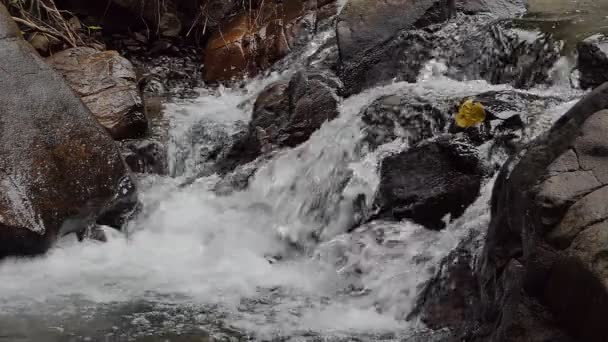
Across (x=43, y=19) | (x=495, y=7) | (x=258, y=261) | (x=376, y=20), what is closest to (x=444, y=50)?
(x=376, y=20)

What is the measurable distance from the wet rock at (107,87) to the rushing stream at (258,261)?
0.45m

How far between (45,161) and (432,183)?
8.76ft

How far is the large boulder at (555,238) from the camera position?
2070mm

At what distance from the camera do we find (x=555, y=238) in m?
2.25

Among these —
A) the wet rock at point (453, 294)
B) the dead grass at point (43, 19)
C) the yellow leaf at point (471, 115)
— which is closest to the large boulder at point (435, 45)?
the yellow leaf at point (471, 115)

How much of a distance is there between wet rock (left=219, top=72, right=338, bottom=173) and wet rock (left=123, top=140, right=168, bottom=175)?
1.73 ft

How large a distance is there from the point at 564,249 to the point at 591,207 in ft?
0.61

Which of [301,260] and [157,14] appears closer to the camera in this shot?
[301,260]

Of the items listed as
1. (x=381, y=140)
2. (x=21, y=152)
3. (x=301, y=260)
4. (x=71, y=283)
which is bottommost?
(x=301, y=260)

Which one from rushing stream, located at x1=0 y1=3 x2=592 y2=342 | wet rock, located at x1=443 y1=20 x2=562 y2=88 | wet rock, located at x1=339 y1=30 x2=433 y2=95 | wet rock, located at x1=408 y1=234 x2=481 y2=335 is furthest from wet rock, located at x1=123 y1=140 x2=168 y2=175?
wet rock, located at x1=408 y1=234 x2=481 y2=335

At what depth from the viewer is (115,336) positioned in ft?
10.2

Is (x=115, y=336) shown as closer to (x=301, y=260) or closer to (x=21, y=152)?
(x=301, y=260)

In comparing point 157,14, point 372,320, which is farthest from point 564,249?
point 157,14

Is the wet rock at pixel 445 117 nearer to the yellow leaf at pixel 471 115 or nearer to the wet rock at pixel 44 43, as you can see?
the yellow leaf at pixel 471 115
